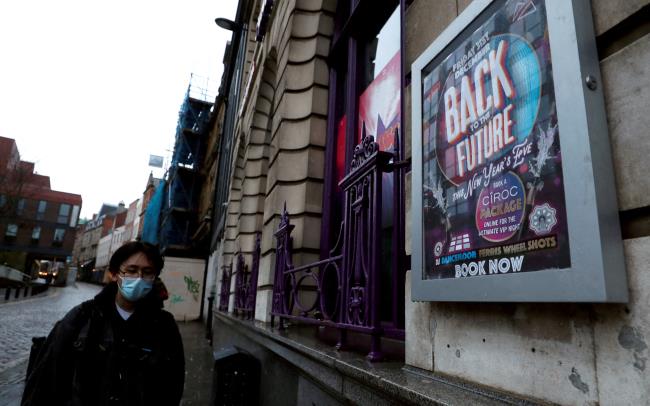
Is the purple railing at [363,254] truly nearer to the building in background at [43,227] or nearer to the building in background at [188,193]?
the building in background at [188,193]

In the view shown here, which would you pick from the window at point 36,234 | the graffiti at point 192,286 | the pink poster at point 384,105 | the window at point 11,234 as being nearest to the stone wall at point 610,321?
the pink poster at point 384,105

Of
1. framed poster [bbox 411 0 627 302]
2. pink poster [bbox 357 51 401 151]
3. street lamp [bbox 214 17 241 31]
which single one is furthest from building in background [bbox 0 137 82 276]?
framed poster [bbox 411 0 627 302]

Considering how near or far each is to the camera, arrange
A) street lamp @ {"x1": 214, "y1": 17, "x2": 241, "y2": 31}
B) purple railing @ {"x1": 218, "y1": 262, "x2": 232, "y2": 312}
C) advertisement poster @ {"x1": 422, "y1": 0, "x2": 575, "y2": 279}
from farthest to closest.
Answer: street lamp @ {"x1": 214, "y1": 17, "x2": 241, "y2": 31} < purple railing @ {"x1": 218, "y1": 262, "x2": 232, "y2": 312} < advertisement poster @ {"x1": 422, "y1": 0, "x2": 575, "y2": 279}

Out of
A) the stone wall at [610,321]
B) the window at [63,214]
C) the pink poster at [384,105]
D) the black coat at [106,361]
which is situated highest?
the window at [63,214]

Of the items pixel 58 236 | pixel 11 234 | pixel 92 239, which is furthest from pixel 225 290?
pixel 92 239

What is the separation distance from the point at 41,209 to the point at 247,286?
82.6m

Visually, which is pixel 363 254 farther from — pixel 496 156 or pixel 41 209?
pixel 41 209

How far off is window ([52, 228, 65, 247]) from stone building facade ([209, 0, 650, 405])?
8053 cm

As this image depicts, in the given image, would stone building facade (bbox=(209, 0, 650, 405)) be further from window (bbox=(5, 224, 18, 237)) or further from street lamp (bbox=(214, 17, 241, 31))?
window (bbox=(5, 224, 18, 237))

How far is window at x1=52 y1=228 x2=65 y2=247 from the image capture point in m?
72.5

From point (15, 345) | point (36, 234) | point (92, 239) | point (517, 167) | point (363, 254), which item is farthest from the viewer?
point (92, 239)

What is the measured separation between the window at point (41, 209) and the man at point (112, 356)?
8532cm

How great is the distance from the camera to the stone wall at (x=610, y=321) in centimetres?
122

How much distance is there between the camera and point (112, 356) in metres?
2.30
